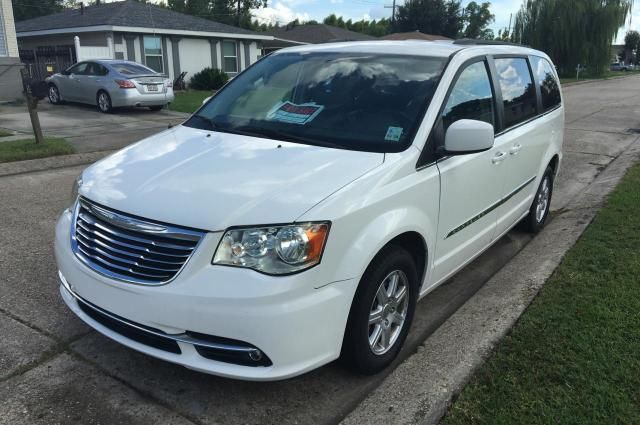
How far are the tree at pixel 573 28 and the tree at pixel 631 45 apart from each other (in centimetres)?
7289

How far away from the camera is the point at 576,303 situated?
3.86 m

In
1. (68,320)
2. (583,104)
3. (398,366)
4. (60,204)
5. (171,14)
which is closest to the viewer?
(398,366)

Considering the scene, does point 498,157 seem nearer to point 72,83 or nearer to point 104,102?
point 104,102

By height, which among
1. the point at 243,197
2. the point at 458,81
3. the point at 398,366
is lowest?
the point at 398,366

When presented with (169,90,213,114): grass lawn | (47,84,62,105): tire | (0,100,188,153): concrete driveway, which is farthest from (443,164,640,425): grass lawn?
(47,84,62,105): tire

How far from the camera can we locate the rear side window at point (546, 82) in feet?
17.3

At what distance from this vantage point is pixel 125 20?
2272 centimetres

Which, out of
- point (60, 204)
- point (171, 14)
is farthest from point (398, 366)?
point (171, 14)

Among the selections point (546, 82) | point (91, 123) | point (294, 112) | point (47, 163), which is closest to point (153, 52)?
point (91, 123)

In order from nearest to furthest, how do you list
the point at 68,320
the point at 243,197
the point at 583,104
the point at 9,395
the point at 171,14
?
the point at 243,197 → the point at 9,395 → the point at 68,320 → the point at 583,104 → the point at 171,14

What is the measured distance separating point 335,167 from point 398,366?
4.06ft

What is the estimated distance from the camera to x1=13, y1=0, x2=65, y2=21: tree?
189 ft

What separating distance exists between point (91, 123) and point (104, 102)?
2.32 metres

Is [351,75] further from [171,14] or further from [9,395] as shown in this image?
[171,14]
